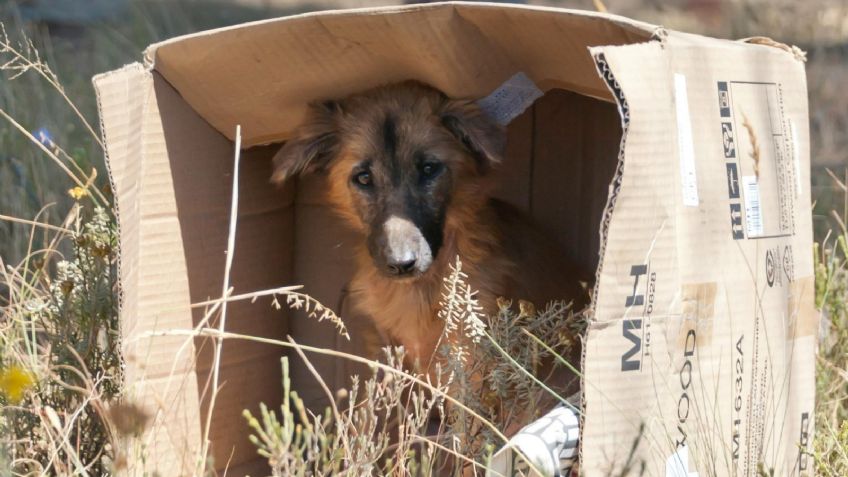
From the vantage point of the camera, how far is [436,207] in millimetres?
3709

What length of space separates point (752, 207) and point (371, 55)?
1.32m

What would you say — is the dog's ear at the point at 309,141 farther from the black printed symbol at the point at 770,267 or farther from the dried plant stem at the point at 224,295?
the black printed symbol at the point at 770,267

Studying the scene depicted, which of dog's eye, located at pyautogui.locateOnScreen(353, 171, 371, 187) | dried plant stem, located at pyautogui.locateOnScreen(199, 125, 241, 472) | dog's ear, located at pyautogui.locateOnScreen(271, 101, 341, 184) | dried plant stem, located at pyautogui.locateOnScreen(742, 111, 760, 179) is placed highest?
dog's ear, located at pyautogui.locateOnScreen(271, 101, 341, 184)

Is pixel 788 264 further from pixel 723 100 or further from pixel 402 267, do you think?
pixel 402 267

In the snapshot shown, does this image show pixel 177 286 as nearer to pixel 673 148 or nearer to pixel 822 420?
pixel 673 148

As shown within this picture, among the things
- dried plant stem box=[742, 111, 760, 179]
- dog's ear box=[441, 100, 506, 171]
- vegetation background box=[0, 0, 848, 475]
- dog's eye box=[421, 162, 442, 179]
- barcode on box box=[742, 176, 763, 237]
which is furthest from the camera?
dog's eye box=[421, 162, 442, 179]

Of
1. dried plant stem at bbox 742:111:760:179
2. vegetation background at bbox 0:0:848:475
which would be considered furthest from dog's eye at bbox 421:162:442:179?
dried plant stem at bbox 742:111:760:179

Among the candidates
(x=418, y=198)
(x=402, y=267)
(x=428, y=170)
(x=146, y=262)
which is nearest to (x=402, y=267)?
(x=402, y=267)

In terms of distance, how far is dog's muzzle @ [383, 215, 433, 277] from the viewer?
342 centimetres

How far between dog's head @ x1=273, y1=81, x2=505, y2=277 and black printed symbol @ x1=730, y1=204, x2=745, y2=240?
118 centimetres

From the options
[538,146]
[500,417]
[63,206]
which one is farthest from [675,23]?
[500,417]

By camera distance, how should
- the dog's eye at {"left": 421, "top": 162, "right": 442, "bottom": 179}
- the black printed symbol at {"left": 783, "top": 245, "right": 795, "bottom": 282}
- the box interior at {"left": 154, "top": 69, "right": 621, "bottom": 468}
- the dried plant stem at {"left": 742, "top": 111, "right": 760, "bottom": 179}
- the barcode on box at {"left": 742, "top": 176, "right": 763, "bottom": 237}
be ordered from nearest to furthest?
the dried plant stem at {"left": 742, "top": 111, "right": 760, "bottom": 179}
the barcode on box at {"left": 742, "top": 176, "right": 763, "bottom": 237}
the black printed symbol at {"left": 783, "top": 245, "right": 795, "bottom": 282}
the box interior at {"left": 154, "top": 69, "right": 621, "bottom": 468}
the dog's eye at {"left": 421, "top": 162, "right": 442, "bottom": 179}

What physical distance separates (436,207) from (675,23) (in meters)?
4.11

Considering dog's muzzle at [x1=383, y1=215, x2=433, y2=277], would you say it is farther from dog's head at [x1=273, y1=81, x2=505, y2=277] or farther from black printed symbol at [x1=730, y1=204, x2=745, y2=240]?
black printed symbol at [x1=730, y1=204, x2=745, y2=240]
